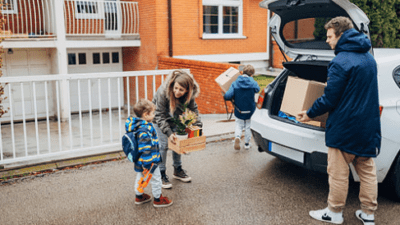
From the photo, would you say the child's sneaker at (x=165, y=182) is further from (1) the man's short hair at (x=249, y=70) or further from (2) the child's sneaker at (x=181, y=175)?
(1) the man's short hair at (x=249, y=70)

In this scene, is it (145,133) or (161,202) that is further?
(161,202)

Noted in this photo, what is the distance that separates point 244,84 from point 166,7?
8622 millimetres

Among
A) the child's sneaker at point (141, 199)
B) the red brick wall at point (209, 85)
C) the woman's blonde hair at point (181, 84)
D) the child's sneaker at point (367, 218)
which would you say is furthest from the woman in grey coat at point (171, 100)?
the red brick wall at point (209, 85)

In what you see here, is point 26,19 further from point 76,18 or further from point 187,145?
point 187,145

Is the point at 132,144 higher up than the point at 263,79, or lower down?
higher up

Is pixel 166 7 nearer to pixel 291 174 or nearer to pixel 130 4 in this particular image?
pixel 130 4

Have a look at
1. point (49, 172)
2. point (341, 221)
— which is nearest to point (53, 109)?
point (49, 172)

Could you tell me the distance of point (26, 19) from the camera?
508 inches

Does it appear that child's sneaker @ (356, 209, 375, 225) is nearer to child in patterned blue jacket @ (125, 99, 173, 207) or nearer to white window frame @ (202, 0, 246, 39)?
child in patterned blue jacket @ (125, 99, 173, 207)

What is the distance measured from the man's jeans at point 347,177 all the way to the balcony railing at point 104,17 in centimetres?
1165

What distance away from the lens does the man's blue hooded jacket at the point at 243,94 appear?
6.10 metres

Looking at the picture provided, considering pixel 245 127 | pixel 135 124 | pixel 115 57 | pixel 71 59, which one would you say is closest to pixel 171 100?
pixel 135 124

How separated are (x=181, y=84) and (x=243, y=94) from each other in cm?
206

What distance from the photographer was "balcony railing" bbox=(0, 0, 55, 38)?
12880mm
